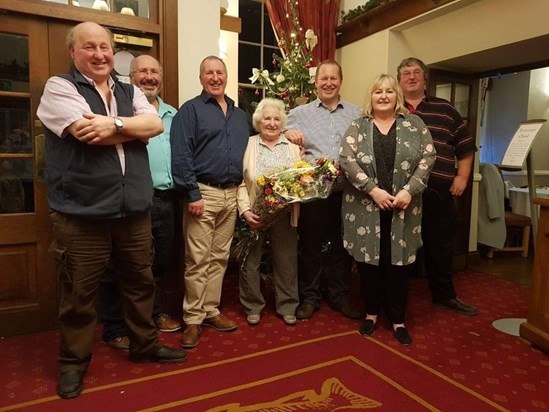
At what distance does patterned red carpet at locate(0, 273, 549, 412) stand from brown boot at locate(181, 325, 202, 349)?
48mm

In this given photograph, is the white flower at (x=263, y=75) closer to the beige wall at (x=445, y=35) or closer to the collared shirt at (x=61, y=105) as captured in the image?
the beige wall at (x=445, y=35)

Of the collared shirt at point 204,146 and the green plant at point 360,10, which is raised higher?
the green plant at point 360,10

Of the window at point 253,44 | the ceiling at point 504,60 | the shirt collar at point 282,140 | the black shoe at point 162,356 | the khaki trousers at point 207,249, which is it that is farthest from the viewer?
the window at point 253,44

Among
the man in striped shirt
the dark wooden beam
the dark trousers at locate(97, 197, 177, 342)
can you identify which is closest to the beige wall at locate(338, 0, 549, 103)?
the dark wooden beam

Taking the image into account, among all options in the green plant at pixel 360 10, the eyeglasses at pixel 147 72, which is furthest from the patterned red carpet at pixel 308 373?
the green plant at pixel 360 10

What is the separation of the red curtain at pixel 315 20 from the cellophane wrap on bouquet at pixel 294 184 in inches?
86.0

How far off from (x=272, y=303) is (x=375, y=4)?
9.23 ft

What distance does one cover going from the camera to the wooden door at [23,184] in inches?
97.0

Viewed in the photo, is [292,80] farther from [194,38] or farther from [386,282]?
[386,282]

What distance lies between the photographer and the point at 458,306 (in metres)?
2.97

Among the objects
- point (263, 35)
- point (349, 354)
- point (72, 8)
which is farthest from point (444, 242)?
point (263, 35)

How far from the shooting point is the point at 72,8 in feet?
8.22

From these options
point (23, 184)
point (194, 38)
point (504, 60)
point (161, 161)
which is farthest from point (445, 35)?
point (23, 184)

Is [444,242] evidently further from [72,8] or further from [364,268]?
[72,8]
